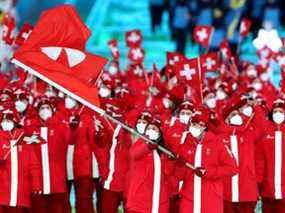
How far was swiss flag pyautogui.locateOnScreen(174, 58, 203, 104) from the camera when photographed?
43.6ft

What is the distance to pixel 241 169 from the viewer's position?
11648 millimetres

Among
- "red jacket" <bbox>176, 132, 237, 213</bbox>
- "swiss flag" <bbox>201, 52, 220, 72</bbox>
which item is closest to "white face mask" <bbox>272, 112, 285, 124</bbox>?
"red jacket" <bbox>176, 132, 237, 213</bbox>

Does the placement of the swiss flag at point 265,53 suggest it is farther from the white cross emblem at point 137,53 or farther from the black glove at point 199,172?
the black glove at point 199,172

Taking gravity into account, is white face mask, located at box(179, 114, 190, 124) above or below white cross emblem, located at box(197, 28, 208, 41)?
below

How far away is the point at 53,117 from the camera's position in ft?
40.1

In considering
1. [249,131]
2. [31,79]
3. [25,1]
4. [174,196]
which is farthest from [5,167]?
[25,1]

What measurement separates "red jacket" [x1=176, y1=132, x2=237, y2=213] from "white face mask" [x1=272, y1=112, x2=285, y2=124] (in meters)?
1.21

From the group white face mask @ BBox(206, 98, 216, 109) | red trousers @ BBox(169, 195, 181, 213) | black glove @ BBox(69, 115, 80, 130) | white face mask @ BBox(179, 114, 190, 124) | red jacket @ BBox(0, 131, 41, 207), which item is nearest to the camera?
red jacket @ BBox(0, 131, 41, 207)

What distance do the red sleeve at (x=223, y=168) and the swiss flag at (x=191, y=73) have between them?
260 cm

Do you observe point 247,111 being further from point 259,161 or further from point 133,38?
point 133,38

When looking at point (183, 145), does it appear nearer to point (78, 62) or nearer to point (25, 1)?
point (78, 62)

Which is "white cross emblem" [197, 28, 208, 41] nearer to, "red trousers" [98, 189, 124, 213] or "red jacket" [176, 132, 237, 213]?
"red trousers" [98, 189, 124, 213]

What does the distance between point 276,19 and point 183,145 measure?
13554 mm

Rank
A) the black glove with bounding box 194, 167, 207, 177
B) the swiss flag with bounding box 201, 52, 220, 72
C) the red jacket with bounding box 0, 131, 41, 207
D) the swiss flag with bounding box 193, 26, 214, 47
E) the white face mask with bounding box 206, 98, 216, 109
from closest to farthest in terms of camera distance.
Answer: the black glove with bounding box 194, 167, 207, 177, the red jacket with bounding box 0, 131, 41, 207, the white face mask with bounding box 206, 98, 216, 109, the swiss flag with bounding box 201, 52, 220, 72, the swiss flag with bounding box 193, 26, 214, 47
